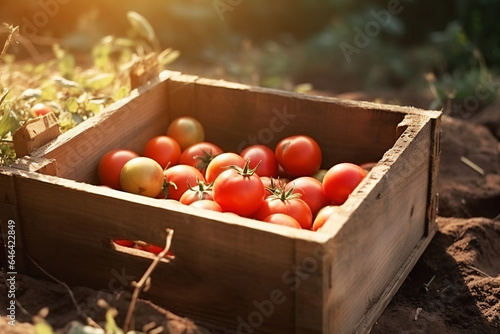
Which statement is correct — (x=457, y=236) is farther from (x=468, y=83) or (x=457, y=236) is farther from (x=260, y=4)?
(x=260, y=4)

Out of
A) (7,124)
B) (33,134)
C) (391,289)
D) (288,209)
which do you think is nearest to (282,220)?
(288,209)

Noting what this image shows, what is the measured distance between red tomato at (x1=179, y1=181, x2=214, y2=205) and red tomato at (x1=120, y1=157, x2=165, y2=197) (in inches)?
6.0

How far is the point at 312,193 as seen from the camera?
271cm

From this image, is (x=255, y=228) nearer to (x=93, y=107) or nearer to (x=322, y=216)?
(x=322, y=216)

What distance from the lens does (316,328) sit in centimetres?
217

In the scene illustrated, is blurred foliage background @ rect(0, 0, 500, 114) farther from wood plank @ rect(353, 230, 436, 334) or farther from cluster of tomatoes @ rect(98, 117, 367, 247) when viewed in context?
wood plank @ rect(353, 230, 436, 334)

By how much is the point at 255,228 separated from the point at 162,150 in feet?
3.21

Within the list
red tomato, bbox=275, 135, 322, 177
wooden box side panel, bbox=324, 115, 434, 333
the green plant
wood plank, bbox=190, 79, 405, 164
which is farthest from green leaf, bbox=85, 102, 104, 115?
wooden box side panel, bbox=324, 115, 434, 333

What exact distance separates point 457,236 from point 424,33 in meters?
3.25

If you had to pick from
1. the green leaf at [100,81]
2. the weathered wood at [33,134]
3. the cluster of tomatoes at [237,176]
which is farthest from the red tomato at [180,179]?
the green leaf at [100,81]

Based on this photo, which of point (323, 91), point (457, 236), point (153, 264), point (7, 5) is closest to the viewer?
point (153, 264)

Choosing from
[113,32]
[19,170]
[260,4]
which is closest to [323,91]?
[260,4]

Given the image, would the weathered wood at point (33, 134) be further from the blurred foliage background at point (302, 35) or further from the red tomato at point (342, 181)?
the blurred foliage background at point (302, 35)

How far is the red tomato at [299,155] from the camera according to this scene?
2.94 meters
